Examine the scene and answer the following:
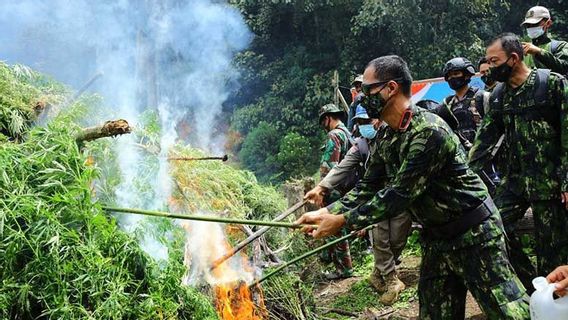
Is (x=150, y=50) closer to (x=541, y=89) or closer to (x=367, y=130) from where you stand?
(x=367, y=130)

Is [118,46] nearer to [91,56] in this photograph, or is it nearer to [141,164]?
[91,56]

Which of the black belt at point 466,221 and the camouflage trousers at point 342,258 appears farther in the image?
the camouflage trousers at point 342,258

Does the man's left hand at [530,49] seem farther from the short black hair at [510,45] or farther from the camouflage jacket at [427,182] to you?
the camouflage jacket at [427,182]

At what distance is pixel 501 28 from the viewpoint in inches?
621

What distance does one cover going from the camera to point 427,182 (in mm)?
3094

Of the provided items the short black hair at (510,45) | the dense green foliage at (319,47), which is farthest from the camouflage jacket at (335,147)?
the dense green foliage at (319,47)

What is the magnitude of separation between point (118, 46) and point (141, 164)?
15146mm

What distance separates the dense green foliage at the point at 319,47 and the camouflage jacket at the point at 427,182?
38.0 feet

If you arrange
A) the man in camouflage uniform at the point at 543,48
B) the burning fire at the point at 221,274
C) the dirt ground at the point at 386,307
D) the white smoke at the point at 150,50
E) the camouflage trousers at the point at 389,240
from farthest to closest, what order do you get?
the white smoke at the point at 150,50 < the camouflage trousers at the point at 389,240 < the dirt ground at the point at 386,307 < the man in camouflage uniform at the point at 543,48 < the burning fire at the point at 221,274

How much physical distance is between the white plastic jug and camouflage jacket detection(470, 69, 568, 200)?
1.68m

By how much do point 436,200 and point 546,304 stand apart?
878 mm

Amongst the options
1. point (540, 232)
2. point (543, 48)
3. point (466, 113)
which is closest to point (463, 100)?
point (466, 113)

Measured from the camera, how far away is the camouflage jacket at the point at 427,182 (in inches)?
120

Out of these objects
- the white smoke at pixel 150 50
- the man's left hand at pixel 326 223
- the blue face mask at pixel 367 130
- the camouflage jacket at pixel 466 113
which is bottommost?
the white smoke at pixel 150 50
